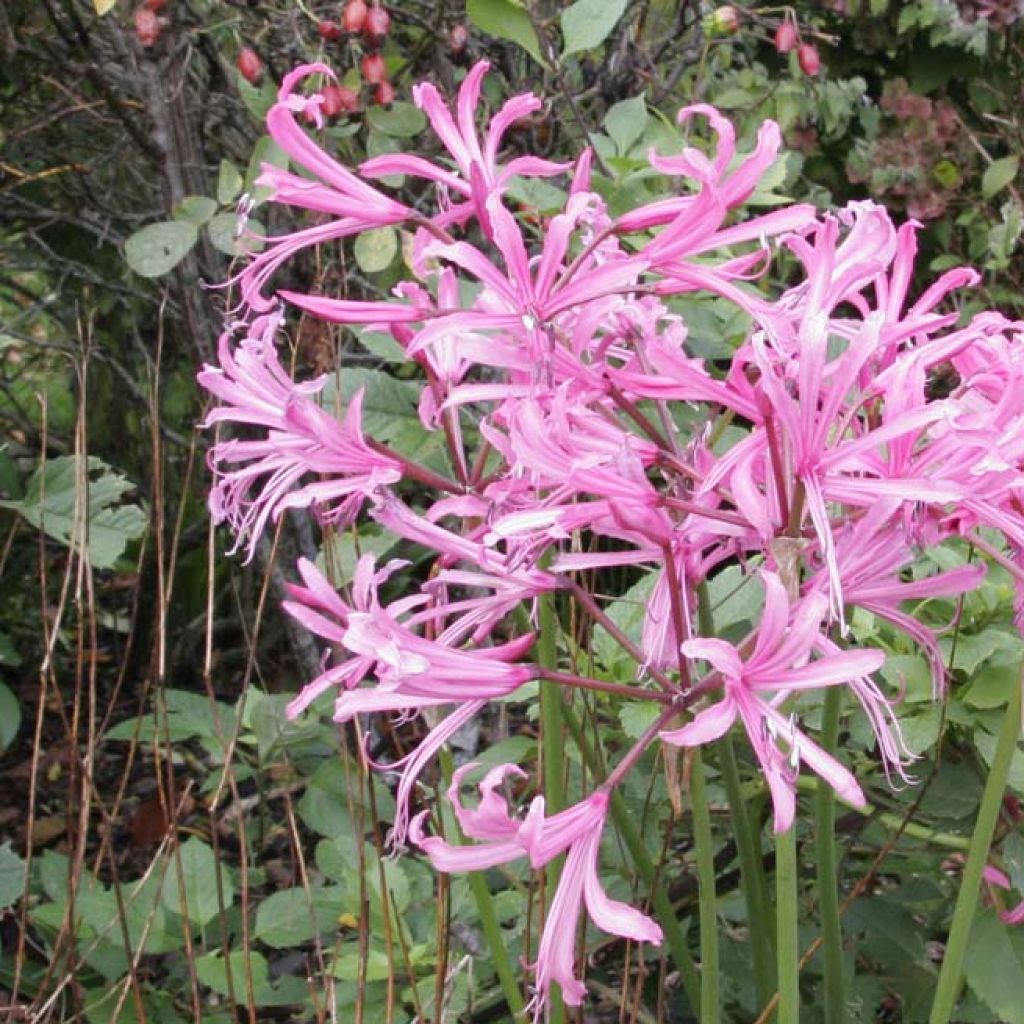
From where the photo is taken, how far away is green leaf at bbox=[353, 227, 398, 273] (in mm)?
1907

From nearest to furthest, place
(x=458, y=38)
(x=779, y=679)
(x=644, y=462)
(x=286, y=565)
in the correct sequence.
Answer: (x=779, y=679), (x=644, y=462), (x=458, y=38), (x=286, y=565)

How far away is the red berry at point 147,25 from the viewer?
193 cm

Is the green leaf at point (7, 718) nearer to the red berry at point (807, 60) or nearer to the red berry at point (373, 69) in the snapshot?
the red berry at point (373, 69)

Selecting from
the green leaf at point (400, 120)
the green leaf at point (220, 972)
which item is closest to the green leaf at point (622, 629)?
the green leaf at point (220, 972)

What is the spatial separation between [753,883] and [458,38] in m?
1.40

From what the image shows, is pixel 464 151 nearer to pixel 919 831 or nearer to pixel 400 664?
pixel 400 664

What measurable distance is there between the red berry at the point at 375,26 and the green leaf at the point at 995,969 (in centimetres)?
126

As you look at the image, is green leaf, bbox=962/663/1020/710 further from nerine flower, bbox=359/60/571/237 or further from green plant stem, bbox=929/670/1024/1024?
nerine flower, bbox=359/60/571/237

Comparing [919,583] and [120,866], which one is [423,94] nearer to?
[919,583]

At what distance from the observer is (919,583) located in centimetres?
92

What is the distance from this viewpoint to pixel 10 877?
1634 mm

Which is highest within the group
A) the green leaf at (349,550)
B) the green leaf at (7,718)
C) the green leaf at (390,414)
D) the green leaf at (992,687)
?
the green leaf at (390,414)

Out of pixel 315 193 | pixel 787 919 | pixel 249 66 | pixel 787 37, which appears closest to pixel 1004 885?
pixel 787 919

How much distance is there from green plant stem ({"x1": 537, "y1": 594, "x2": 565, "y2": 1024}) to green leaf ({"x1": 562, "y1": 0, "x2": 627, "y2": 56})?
0.79 metres
